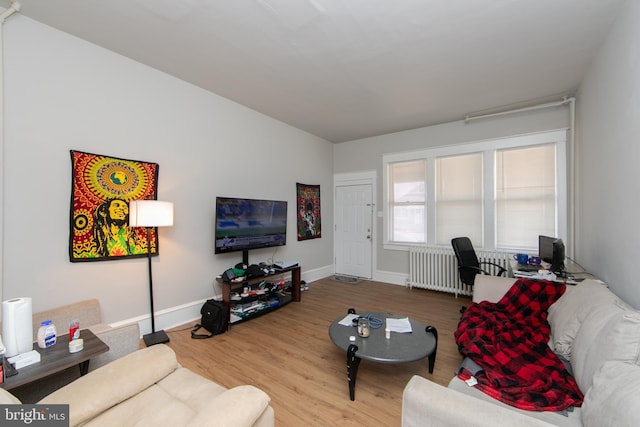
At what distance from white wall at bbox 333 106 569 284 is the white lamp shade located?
3639 millimetres

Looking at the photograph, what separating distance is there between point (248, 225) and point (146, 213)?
51.0 inches

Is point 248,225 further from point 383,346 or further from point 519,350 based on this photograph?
point 519,350

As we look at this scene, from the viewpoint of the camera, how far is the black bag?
2.89 metres

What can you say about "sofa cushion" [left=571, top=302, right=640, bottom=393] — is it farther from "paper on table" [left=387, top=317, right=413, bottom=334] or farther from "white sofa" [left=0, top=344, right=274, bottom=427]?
"white sofa" [left=0, top=344, right=274, bottom=427]

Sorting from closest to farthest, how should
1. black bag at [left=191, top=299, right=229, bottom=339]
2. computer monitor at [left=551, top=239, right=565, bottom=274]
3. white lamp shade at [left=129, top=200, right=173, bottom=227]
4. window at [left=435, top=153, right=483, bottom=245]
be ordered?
1. white lamp shade at [left=129, top=200, right=173, bottom=227]
2. computer monitor at [left=551, top=239, right=565, bottom=274]
3. black bag at [left=191, top=299, right=229, bottom=339]
4. window at [left=435, top=153, right=483, bottom=245]

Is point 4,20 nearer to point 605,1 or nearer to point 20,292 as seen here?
point 20,292

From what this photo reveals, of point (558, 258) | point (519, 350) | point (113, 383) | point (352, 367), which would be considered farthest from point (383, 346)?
point (558, 258)

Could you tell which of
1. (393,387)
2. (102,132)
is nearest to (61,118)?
(102,132)

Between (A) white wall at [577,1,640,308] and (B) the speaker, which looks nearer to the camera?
(A) white wall at [577,1,640,308]

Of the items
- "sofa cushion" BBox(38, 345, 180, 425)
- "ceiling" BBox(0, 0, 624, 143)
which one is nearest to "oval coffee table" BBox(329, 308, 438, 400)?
"sofa cushion" BBox(38, 345, 180, 425)

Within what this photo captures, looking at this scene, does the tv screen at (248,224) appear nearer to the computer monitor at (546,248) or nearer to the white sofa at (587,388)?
the white sofa at (587,388)

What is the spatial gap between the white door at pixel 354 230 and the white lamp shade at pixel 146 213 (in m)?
3.55

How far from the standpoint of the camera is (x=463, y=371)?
1533 mm

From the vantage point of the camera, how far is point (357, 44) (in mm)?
2396
